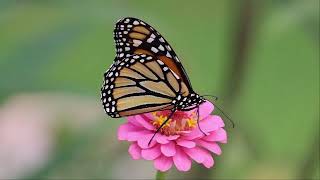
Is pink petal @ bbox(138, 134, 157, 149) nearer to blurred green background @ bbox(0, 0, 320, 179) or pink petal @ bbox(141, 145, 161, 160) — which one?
pink petal @ bbox(141, 145, 161, 160)

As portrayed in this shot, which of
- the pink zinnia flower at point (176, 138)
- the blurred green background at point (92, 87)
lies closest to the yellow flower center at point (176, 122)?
the pink zinnia flower at point (176, 138)

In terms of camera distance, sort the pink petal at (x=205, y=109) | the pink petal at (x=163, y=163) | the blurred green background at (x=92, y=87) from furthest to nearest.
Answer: the blurred green background at (x=92, y=87) → the pink petal at (x=205, y=109) → the pink petal at (x=163, y=163)

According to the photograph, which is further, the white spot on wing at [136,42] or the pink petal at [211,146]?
the white spot on wing at [136,42]

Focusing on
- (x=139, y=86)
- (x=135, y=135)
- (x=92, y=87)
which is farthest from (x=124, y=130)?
(x=92, y=87)

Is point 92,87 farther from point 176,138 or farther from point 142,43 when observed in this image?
point 176,138

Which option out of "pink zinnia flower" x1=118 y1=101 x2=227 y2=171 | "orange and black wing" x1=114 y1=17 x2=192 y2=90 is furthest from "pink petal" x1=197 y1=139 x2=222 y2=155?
"orange and black wing" x1=114 y1=17 x2=192 y2=90

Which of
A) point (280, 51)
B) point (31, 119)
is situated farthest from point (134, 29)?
point (280, 51)

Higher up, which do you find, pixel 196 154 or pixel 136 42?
pixel 136 42

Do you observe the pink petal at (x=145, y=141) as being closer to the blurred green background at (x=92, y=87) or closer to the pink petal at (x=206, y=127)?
the pink petal at (x=206, y=127)
